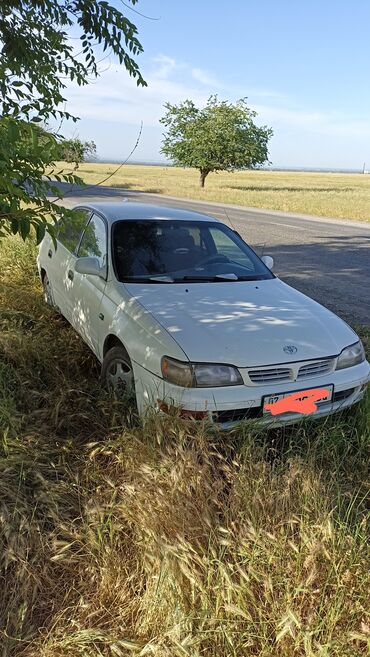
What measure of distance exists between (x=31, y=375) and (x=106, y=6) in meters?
2.63

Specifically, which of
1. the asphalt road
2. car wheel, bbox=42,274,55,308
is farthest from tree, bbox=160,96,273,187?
car wheel, bbox=42,274,55,308

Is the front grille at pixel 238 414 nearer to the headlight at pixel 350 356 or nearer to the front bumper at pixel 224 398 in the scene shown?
the front bumper at pixel 224 398

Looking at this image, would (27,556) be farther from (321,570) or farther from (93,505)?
(321,570)

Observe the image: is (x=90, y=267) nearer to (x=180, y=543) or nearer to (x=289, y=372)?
(x=289, y=372)

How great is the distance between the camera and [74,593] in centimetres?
214

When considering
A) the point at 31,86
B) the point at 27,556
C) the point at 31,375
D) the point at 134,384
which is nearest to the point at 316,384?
the point at 134,384

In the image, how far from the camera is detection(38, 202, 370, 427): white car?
9.71 ft

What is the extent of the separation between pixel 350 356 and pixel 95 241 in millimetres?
2476

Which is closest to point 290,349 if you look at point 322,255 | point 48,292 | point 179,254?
point 179,254

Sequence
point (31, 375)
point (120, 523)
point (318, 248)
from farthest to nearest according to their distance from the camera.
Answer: point (318, 248) → point (31, 375) → point (120, 523)

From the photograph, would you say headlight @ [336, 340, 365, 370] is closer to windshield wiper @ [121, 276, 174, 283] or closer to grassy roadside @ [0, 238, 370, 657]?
grassy roadside @ [0, 238, 370, 657]

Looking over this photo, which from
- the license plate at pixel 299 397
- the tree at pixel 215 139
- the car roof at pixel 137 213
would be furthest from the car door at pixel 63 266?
the tree at pixel 215 139

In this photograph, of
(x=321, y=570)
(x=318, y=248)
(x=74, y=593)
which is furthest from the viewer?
(x=318, y=248)

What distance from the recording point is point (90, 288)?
14.0ft
